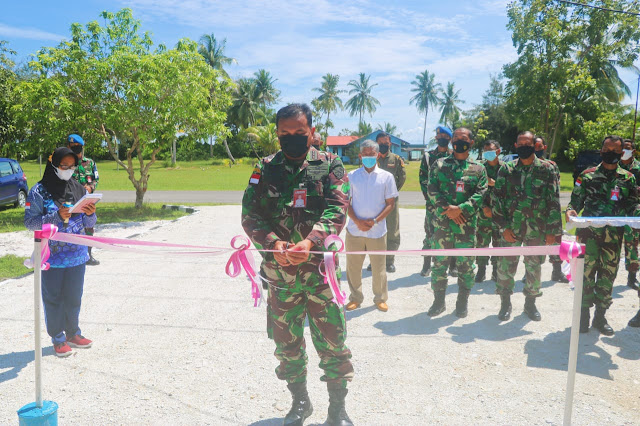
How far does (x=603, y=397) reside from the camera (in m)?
3.27

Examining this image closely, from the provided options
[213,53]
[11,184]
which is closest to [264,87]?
[213,53]

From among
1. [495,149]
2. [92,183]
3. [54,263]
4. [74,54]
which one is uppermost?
[74,54]

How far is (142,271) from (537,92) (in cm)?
1363

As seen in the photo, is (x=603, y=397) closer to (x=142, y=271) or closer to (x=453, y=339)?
(x=453, y=339)

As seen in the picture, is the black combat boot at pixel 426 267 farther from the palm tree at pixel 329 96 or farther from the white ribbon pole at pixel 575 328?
the palm tree at pixel 329 96

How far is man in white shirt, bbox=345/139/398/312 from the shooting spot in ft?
16.9

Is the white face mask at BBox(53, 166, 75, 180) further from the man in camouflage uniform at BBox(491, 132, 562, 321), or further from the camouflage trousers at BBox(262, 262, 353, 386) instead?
the man in camouflage uniform at BBox(491, 132, 562, 321)

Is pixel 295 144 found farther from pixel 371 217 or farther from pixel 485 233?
pixel 485 233

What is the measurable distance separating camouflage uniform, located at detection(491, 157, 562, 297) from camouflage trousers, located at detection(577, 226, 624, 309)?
0.36 meters

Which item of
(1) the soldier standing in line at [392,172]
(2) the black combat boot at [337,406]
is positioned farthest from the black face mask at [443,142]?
(2) the black combat boot at [337,406]

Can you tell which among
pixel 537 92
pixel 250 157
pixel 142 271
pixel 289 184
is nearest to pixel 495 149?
pixel 289 184

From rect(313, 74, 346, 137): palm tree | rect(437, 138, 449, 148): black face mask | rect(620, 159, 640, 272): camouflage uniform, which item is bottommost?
rect(620, 159, 640, 272): camouflage uniform

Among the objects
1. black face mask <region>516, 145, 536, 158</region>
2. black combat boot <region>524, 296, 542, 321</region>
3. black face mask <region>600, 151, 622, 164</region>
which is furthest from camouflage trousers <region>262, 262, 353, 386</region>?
black face mask <region>600, 151, 622, 164</region>

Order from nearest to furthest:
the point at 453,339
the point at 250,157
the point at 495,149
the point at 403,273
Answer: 1. the point at 453,339
2. the point at 495,149
3. the point at 403,273
4. the point at 250,157
